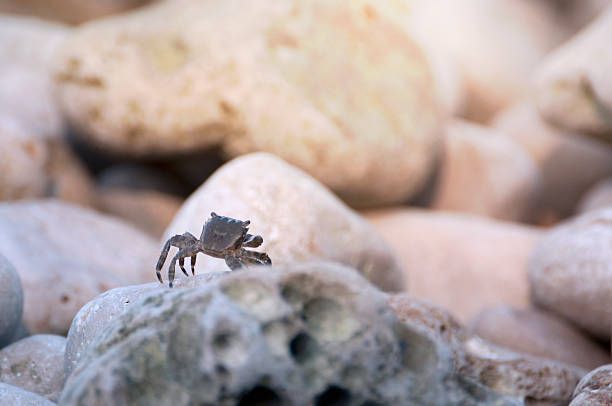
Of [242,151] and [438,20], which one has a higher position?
[438,20]

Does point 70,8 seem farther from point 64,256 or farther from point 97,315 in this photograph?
point 97,315

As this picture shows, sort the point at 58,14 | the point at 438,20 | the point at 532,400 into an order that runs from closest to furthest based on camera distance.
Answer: the point at 532,400
the point at 438,20
the point at 58,14

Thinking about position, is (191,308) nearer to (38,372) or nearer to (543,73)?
(38,372)

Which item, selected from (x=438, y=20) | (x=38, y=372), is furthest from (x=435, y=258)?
(x=438, y=20)

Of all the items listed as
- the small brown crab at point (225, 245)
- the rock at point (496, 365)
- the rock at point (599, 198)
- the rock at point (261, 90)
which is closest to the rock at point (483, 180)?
the rock at point (599, 198)

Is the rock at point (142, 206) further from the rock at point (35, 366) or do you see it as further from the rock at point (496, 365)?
the rock at point (496, 365)

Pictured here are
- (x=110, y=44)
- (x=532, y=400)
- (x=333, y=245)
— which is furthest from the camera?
(x=110, y=44)

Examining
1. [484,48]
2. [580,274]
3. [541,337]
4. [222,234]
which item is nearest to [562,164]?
[484,48]
